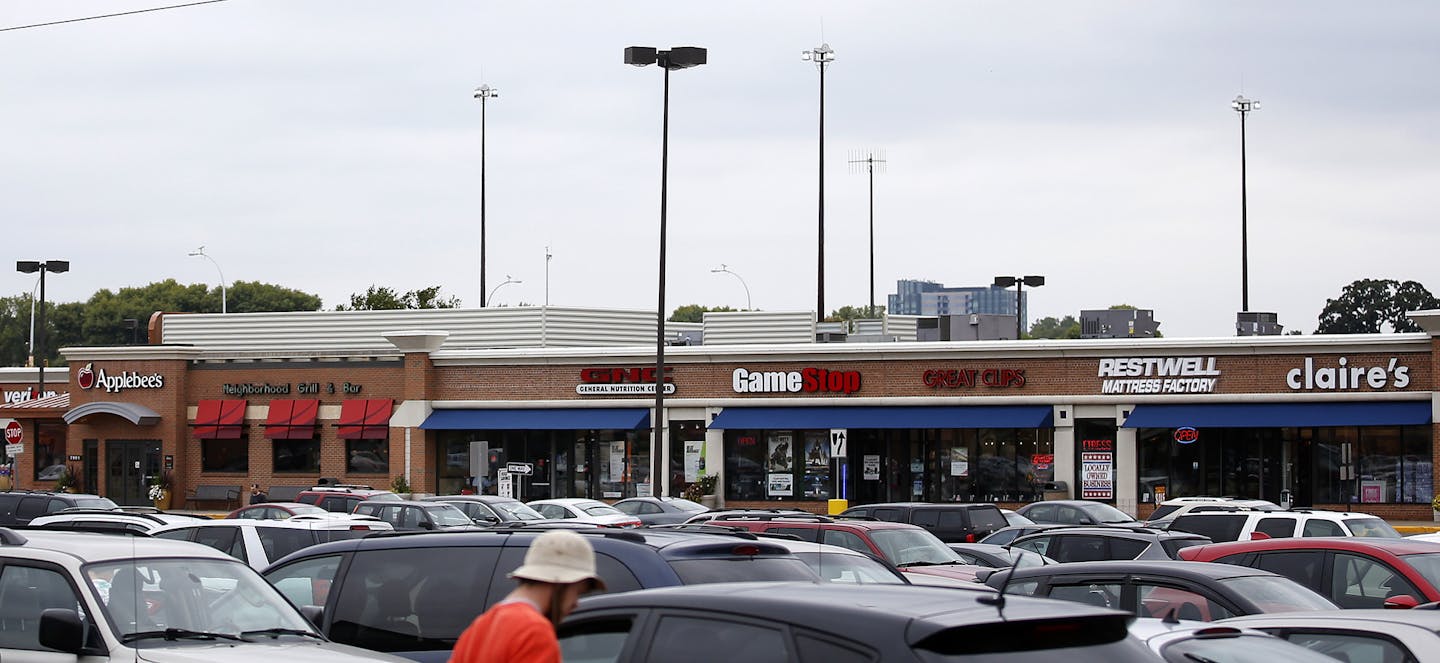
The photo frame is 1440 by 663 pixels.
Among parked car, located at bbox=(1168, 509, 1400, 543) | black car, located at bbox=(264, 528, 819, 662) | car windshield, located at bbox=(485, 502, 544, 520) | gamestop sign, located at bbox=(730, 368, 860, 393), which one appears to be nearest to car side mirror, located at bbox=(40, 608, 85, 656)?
black car, located at bbox=(264, 528, 819, 662)

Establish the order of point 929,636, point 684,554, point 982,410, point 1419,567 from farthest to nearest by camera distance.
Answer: point 982,410 < point 1419,567 < point 684,554 < point 929,636

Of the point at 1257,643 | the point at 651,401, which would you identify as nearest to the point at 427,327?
the point at 651,401

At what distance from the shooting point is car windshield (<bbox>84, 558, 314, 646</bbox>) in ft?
30.0

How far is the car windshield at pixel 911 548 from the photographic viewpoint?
60.8 feet

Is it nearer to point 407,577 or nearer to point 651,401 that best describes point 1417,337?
point 651,401

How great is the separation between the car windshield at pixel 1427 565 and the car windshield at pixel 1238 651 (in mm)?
5817

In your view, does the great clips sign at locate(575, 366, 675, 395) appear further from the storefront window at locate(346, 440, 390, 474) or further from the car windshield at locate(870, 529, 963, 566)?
the car windshield at locate(870, 529, 963, 566)

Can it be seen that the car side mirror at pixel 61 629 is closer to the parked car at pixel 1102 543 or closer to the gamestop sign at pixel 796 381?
the parked car at pixel 1102 543

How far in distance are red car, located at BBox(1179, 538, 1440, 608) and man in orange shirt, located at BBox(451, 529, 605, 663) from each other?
9.39 m

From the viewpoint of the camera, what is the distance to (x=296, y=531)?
58.7 ft

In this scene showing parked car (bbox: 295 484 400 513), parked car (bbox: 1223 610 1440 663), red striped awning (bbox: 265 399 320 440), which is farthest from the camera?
red striped awning (bbox: 265 399 320 440)

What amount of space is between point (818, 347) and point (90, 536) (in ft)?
115

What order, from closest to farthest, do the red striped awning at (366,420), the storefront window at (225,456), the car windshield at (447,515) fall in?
1. the car windshield at (447,515)
2. the red striped awning at (366,420)
3. the storefront window at (225,456)

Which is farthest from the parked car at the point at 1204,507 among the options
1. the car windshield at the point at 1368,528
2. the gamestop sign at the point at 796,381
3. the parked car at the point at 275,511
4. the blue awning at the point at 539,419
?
the blue awning at the point at 539,419
